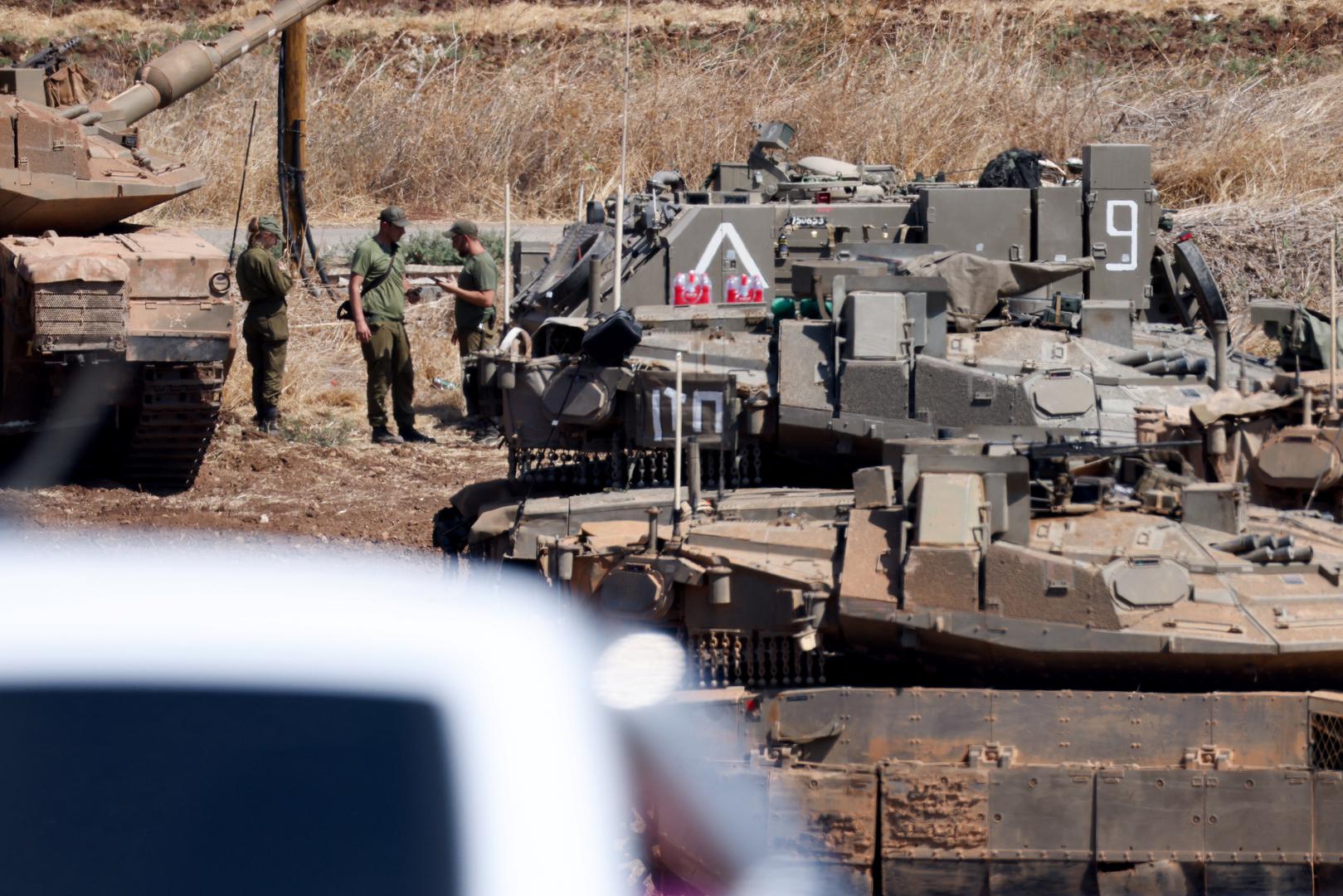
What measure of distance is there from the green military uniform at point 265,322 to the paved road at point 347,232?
5.43m

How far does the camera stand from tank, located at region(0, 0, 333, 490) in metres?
10.8

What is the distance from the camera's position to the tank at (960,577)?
20.5ft

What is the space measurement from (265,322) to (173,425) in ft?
7.58

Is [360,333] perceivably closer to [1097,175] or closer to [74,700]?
[1097,175]

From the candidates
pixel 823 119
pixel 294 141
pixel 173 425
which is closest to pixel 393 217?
pixel 173 425

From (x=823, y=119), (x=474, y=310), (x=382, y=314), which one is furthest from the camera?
(x=823, y=119)

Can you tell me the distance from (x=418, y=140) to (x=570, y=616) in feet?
51.6

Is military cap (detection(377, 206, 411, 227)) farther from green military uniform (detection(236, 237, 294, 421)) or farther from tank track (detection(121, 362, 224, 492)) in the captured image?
tank track (detection(121, 362, 224, 492))

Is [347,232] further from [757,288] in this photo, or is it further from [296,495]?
[757,288]

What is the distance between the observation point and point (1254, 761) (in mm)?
6254

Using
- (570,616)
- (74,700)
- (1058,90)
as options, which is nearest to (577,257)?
(570,616)

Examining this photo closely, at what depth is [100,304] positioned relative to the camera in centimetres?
1073

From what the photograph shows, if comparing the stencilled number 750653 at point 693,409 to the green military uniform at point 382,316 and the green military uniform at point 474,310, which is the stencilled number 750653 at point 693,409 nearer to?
the green military uniform at point 382,316

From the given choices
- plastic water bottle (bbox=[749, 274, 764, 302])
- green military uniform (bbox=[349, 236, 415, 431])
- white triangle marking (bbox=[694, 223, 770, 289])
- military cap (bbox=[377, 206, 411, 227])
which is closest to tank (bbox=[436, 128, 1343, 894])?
plastic water bottle (bbox=[749, 274, 764, 302])
